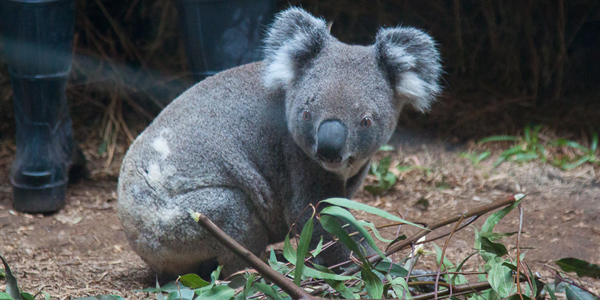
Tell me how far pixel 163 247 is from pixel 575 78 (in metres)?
4.53

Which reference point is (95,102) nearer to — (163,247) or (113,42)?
(113,42)

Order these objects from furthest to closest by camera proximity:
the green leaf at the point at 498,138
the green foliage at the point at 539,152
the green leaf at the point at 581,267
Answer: the green leaf at the point at 498,138 → the green foliage at the point at 539,152 → the green leaf at the point at 581,267

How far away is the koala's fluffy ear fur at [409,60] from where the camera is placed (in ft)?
7.55

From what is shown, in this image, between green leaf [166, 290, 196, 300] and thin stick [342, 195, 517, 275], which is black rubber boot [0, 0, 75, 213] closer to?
green leaf [166, 290, 196, 300]

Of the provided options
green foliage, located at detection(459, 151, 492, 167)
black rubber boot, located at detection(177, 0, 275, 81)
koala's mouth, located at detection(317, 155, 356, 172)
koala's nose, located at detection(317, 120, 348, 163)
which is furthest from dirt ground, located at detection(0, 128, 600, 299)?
black rubber boot, located at detection(177, 0, 275, 81)

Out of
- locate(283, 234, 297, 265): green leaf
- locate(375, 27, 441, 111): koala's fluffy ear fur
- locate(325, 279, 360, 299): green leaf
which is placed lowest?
locate(325, 279, 360, 299): green leaf

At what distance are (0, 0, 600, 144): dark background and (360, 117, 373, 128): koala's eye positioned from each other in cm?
299

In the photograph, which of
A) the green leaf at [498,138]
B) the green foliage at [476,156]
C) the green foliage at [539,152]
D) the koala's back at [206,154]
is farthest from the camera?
the green leaf at [498,138]

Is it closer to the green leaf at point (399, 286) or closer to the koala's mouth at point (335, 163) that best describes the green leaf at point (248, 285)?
the green leaf at point (399, 286)

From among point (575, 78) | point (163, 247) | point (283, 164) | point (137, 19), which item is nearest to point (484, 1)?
point (575, 78)

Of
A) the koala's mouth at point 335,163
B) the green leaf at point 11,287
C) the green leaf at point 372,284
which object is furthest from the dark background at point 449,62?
the green leaf at point 372,284

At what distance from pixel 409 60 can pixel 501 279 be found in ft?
3.14

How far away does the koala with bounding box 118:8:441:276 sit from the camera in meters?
2.26

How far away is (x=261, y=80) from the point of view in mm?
2574
